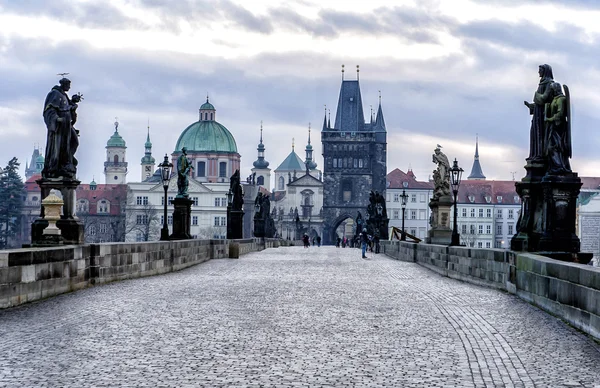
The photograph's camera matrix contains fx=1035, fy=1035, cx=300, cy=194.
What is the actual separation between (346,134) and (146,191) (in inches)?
1287

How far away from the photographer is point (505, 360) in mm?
9992

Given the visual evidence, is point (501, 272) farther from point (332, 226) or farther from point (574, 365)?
point (332, 226)

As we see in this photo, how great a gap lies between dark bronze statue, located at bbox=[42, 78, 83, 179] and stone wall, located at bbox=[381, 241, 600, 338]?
845 cm

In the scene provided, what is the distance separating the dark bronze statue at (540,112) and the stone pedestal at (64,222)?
8.55 metres

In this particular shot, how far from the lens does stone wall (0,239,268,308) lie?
14.0m

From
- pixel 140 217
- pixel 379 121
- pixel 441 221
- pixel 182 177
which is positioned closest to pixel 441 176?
pixel 441 221

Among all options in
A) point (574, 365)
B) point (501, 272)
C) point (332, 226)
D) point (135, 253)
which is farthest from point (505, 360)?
point (332, 226)

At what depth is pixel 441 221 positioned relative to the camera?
41469mm

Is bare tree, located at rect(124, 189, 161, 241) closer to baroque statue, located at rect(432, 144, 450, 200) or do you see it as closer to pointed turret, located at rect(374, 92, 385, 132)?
pointed turret, located at rect(374, 92, 385, 132)

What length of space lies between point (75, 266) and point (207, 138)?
17002 cm

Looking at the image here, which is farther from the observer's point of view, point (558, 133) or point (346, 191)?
point (346, 191)

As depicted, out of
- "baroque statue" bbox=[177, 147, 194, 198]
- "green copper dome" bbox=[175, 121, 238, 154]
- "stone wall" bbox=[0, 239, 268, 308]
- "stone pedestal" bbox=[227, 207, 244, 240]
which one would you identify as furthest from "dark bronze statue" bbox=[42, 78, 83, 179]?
"green copper dome" bbox=[175, 121, 238, 154]

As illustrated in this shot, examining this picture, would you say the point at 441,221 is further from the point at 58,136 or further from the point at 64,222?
the point at 64,222

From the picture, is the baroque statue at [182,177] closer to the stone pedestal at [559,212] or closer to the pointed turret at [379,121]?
the stone pedestal at [559,212]
